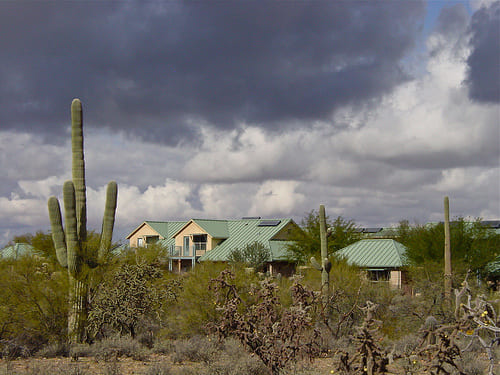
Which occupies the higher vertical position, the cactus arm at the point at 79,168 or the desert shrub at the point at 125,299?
the cactus arm at the point at 79,168

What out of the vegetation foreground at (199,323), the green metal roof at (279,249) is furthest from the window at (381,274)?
the vegetation foreground at (199,323)

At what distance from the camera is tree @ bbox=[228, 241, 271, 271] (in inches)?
1731

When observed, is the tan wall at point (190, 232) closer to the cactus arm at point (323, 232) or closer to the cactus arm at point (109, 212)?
the cactus arm at point (323, 232)

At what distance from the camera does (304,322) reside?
33.5 feet

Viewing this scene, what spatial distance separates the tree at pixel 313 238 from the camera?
140 ft

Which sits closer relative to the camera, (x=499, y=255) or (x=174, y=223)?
(x=499, y=255)

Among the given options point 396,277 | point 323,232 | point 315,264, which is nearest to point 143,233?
point 396,277

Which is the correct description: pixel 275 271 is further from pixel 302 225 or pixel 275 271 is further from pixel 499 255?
pixel 499 255

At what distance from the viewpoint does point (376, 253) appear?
42.2 m

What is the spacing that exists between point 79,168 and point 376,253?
28.7 m

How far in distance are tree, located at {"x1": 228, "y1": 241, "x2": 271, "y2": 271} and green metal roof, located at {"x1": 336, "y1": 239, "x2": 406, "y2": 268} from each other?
6039mm

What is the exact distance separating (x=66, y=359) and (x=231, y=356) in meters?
4.01

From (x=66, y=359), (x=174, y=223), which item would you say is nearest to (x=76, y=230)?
(x=66, y=359)

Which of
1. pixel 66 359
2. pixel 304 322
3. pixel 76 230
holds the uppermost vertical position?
pixel 76 230
